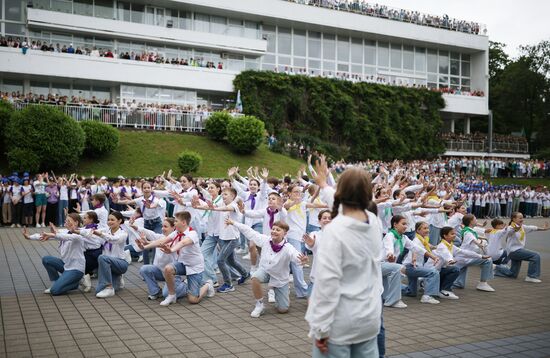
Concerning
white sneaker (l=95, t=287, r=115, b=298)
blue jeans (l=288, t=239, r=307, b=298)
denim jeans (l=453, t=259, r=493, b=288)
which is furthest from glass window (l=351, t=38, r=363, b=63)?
white sneaker (l=95, t=287, r=115, b=298)

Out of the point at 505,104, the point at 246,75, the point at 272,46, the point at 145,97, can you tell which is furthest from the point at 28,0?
the point at 505,104

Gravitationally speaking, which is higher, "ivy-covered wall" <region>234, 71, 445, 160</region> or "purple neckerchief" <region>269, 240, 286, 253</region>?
"ivy-covered wall" <region>234, 71, 445, 160</region>

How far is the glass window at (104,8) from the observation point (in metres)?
38.7

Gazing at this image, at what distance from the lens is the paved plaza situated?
6.25m

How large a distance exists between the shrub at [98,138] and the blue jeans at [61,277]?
19408 mm

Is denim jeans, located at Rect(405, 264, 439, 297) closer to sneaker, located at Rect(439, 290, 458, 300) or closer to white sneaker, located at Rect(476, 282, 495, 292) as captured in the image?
sneaker, located at Rect(439, 290, 458, 300)

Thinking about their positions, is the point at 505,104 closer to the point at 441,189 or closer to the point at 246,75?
the point at 246,75

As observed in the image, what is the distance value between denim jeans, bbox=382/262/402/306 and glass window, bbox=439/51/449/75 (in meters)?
49.7

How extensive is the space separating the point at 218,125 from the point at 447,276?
25.3 meters

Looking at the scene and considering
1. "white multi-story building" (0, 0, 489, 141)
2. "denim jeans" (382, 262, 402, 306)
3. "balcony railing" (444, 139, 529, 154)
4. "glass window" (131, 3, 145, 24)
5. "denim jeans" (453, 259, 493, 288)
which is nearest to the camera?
"denim jeans" (382, 262, 402, 306)

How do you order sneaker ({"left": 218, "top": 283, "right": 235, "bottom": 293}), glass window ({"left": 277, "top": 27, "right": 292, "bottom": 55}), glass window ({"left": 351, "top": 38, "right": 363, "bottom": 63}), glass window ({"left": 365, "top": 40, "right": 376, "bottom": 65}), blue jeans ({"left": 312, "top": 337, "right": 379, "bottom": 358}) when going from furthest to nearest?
glass window ({"left": 365, "top": 40, "right": 376, "bottom": 65})
glass window ({"left": 351, "top": 38, "right": 363, "bottom": 63})
glass window ({"left": 277, "top": 27, "right": 292, "bottom": 55})
sneaker ({"left": 218, "top": 283, "right": 235, "bottom": 293})
blue jeans ({"left": 312, "top": 337, "right": 379, "bottom": 358})

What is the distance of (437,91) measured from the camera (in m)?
49.9

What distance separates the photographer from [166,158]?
2941cm

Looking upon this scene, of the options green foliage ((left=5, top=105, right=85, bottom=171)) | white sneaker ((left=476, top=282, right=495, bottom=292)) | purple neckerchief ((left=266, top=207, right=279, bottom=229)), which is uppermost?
green foliage ((left=5, top=105, right=85, bottom=171))
